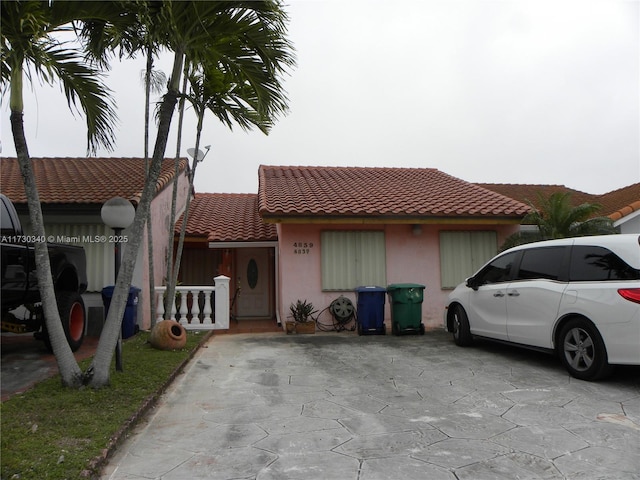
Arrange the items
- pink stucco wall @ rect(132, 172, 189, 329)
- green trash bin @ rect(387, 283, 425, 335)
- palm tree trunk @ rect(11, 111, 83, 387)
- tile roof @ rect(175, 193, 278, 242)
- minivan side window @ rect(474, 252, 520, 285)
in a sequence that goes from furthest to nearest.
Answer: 1. tile roof @ rect(175, 193, 278, 242)
2. pink stucco wall @ rect(132, 172, 189, 329)
3. green trash bin @ rect(387, 283, 425, 335)
4. minivan side window @ rect(474, 252, 520, 285)
5. palm tree trunk @ rect(11, 111, 83, 387)

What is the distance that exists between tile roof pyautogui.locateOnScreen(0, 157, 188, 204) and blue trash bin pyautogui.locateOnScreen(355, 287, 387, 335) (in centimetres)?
519

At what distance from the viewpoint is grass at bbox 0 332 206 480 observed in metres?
3.15

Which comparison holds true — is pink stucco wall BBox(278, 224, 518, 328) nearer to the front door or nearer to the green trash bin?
the green trash bin

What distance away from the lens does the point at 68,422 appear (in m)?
3.99

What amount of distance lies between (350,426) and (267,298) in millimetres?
9620

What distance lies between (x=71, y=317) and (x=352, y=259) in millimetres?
5979

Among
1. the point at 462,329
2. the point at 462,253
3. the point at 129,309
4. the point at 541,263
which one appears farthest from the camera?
the point at 462,253

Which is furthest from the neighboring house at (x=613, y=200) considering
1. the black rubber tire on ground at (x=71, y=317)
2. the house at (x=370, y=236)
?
the black rubber tire on ground at (x=71, y=317)

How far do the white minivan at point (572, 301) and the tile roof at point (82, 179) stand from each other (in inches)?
286

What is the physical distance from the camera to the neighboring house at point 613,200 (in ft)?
40.1

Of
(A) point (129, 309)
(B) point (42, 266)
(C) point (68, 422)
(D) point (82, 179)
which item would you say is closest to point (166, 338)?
(A) point (129, 309)

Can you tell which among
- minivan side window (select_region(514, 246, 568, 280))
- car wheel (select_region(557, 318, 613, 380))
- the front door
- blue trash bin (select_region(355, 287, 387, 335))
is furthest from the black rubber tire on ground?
car wheel (select_region(557, 318, 613, 380))

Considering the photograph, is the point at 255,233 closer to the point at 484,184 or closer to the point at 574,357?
the point at 574,357

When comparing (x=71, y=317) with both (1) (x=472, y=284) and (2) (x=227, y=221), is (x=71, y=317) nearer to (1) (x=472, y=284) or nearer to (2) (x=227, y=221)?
(1) (x=472, y=284)
